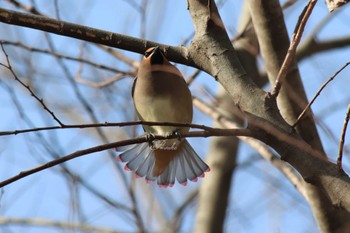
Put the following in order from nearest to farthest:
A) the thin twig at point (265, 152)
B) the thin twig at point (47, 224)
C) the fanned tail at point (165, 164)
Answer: the thin twig at point (265, 152), the fanned tail at point (165, 164), the thin twig at point (47, 224)

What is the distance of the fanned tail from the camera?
3.58 metres

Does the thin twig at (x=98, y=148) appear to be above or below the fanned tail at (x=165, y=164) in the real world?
below

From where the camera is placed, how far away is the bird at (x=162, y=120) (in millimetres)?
3209

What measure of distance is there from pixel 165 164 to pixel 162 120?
1.58ft

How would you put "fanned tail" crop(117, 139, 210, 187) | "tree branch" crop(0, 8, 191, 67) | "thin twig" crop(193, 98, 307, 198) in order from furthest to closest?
"fanned tail" crop(117, 139, 210, 187) → "thin twig" crop(193, 98, 307, 198) → "tree branch" crop(0, 8, 191, 67)

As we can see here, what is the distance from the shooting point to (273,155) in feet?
11.1

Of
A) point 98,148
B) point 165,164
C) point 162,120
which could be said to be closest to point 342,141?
point 98,148

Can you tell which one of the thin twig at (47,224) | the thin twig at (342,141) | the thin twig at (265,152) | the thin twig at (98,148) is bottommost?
the thin twig at (342,141)

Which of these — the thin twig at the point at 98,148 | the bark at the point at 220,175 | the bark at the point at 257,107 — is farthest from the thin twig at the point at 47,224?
the thin twig at the point at 98,148

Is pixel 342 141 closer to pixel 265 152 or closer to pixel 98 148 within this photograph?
pixel 98 148

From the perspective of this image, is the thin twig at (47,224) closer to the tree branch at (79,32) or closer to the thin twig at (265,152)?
the thin twig at (265,152)

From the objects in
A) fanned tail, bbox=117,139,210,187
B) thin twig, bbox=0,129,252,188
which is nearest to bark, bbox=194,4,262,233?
fanned tail, bbox=117,139,210,187

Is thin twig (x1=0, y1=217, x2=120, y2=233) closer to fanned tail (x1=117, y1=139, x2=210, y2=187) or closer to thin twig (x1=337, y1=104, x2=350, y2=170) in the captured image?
fanned tail (x1=117, y1=139, x2=210, y2=187)

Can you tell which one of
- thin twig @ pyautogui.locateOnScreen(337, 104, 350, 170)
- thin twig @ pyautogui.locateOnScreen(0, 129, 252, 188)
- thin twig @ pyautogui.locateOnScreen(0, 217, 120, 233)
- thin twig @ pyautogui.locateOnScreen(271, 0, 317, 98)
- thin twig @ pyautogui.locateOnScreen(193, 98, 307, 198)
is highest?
thin twig @ pyautogui.locateOnScreen(0, 217, 120, 233)
